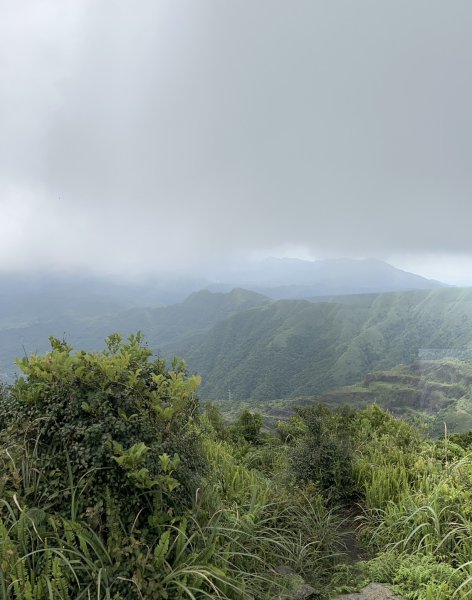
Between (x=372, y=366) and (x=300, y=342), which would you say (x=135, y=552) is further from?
(x=300, y=342)

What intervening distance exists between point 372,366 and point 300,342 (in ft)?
172

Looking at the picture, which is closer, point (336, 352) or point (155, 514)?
point (155, 514)

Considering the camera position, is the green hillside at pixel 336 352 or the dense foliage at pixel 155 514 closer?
the dense foliage at pixel 155 514

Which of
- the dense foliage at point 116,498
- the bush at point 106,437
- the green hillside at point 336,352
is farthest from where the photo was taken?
the green hillside at point 336,352

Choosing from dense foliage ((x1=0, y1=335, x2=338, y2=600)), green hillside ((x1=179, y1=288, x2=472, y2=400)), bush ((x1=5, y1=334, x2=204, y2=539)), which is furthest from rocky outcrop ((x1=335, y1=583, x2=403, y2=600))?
green hillside ((x1=179, y1=288, x2=472, y2=400))

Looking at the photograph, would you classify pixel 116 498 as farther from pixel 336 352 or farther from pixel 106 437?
pixel 336 352

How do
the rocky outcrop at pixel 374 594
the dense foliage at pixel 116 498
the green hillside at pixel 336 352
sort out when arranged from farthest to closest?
the green hillside at pixel 336 352 < the rocky outcrop at pixel 374 594 < the dense foliage at pixel 116 498

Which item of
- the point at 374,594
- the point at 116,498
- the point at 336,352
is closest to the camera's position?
the point at 116,498

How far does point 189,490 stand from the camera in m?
3.34

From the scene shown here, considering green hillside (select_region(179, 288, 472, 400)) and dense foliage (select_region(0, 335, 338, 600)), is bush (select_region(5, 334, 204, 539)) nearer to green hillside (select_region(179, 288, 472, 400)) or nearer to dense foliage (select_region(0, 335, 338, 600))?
dense foliage (select_region(0, 335, 338, 600))

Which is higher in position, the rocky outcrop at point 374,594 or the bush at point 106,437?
the bush at point 106,437

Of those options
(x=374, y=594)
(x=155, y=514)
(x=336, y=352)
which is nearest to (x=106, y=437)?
(x=155, y=514)

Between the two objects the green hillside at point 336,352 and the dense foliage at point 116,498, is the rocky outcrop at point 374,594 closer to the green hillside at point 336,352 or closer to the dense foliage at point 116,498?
the dense foliage at point 116,498

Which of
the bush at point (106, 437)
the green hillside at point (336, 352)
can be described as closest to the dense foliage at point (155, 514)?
the bush at point (106, 437)
